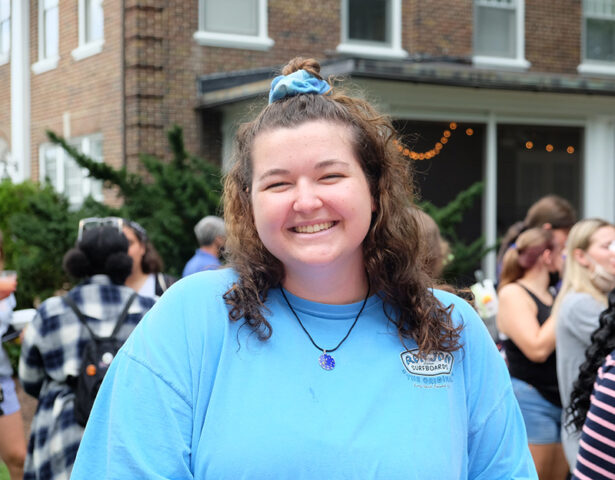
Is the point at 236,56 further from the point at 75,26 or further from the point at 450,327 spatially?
the point at 450,327

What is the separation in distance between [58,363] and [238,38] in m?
8.96

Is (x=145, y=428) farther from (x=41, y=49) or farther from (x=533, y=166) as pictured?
(x=41, y=49)

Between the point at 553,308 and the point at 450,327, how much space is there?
2.75 m

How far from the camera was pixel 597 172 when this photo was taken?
42.6 ft

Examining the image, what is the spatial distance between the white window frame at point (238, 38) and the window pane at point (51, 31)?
285 cm

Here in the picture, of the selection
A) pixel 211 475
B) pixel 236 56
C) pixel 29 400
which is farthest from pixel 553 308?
pixel 236 56

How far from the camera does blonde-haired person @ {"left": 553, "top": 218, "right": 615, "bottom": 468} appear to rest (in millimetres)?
3877

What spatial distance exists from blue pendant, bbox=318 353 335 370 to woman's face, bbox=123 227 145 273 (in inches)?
114

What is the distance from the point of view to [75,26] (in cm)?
1274

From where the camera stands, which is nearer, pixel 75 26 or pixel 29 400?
pixel 29 400

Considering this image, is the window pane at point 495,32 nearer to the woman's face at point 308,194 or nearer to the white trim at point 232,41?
the white trim at point 232,41

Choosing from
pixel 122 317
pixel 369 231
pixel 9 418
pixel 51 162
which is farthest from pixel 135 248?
pixel 51 162

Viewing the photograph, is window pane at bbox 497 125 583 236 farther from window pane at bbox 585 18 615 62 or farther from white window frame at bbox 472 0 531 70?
window pane at bbox 585 18 615 62

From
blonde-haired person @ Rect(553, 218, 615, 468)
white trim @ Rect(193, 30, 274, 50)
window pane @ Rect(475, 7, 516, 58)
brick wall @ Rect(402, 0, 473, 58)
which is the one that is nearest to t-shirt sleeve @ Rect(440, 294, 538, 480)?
blonde-haired person @ Rect(553, 218, 615, 468)
